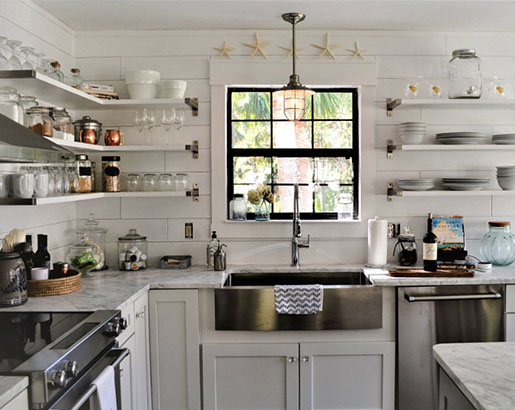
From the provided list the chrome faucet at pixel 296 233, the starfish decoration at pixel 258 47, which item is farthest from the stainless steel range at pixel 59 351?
the starfish decoration at pixel 258 47

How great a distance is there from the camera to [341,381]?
307cm

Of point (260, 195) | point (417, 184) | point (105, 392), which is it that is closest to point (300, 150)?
point (260, 195)

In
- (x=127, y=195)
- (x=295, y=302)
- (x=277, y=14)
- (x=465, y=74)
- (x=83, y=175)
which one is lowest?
(x=295, y=302)

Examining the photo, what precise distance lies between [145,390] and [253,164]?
64.2 inches

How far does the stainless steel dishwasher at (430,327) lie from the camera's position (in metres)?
3.06

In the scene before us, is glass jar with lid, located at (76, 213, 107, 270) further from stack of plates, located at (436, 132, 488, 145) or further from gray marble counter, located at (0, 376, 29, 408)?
stack of plates, located at (436, 132, 488, 145)

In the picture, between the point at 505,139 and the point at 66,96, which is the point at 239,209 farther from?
the point at 505,139

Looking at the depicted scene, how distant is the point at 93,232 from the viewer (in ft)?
11.8

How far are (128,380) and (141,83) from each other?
6.02ft

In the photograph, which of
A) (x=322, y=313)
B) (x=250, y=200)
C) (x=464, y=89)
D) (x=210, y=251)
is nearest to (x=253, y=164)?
(x=250, y=200)

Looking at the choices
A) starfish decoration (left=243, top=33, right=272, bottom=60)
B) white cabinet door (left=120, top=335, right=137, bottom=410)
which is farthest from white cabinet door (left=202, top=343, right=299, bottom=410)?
starfish decoration (left=243, top=33, right=272, bottom=60)

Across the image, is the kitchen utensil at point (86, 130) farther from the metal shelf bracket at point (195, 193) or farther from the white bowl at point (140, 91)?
the metal shelf bracket at point (195, 193)

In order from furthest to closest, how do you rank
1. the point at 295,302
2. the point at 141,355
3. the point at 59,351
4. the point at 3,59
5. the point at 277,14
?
the point at 277,14
the point at 295,302
the point at 141,355
the point at 3,59
the point at 59,351

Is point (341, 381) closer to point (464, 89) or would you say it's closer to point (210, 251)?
point (210, 251)
